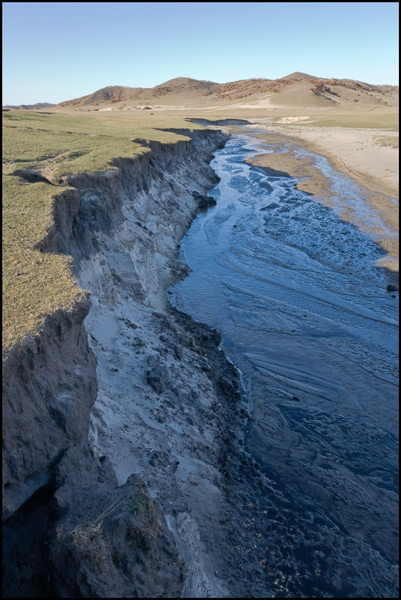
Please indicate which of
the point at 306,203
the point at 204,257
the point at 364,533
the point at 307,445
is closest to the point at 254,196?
the point at 306,203

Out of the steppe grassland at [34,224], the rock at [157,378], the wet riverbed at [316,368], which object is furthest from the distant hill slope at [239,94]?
the rock at [157,378]

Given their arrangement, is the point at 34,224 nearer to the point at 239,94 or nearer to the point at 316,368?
the point at 316,368

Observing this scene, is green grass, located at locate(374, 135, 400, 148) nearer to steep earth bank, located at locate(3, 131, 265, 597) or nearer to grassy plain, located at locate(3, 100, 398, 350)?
grassy plain, located at locate(3, 100, 398, 350)

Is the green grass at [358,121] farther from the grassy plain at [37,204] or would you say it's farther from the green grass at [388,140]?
the grassy plain at [37,204]

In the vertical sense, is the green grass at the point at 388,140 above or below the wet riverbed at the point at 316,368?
above

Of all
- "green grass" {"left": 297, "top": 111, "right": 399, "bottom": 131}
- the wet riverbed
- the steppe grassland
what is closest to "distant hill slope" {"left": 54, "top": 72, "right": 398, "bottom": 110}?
"green grass" {"left": 297, "top": 111, "right": 399, "bottom": 131}

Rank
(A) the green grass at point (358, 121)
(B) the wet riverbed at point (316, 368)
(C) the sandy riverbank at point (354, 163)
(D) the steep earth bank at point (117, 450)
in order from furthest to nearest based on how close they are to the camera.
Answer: (A) the green grass at point (358, 121) < (C) the sandy riverbank at point (354, 163) < (B) the wet riverbed at point (316, 368) < (D) the steep earth bank at point (117, 450)

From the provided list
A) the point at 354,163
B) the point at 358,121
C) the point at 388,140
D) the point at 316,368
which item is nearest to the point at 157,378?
the point at 316,368
